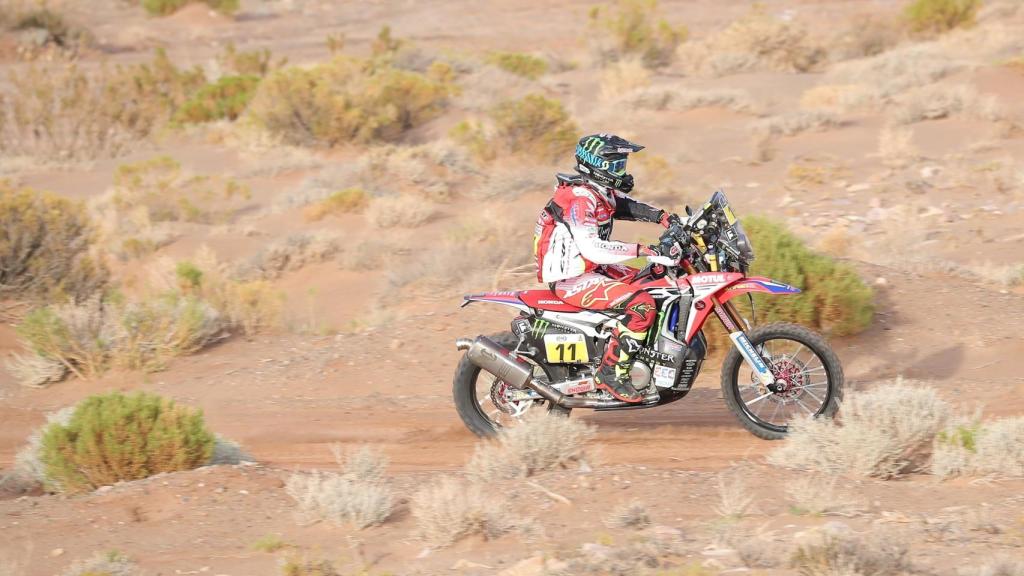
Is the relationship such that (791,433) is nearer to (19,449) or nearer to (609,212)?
(609,212)

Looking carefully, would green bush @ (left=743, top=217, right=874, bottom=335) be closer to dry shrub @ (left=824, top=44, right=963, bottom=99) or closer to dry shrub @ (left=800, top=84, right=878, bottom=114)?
dry shrub @ (left=800, top=84, right=878, bottom=114)

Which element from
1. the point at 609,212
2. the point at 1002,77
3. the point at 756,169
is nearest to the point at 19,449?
the point at 609,212

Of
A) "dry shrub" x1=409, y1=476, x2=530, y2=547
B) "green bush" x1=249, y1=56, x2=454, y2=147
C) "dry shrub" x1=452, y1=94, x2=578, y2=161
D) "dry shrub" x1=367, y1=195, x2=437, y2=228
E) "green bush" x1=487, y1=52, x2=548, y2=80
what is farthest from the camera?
"green bush" x1=487, y1=52, x2=548, y2=80

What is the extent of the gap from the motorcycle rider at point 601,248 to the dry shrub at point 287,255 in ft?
26.3

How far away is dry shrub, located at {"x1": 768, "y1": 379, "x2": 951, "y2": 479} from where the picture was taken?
6523 mm

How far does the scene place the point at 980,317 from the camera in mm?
10312

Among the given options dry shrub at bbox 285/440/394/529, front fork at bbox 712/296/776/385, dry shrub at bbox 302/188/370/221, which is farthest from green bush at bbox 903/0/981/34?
dry shrub at bbox 285/440/394/529

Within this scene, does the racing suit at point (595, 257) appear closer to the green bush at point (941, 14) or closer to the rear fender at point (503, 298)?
the rear fender at point (503, 298)

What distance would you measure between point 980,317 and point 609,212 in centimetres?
472

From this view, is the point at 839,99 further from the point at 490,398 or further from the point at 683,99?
the point at 490,398

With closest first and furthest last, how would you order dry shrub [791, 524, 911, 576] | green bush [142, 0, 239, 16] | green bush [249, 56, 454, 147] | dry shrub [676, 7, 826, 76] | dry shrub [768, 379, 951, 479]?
1. dry shrub [791, 524, 911, 576]
2. dry shrub [768, 379, 951, 479]
3. green bush [249, 56, 454, 147]
4. dry shrub [676, 7, 826, 76]
5. green bush [142, 0, 239, 16]

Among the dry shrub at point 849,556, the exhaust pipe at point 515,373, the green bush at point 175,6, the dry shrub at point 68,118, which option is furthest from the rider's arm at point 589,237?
the green bush at point 175,6

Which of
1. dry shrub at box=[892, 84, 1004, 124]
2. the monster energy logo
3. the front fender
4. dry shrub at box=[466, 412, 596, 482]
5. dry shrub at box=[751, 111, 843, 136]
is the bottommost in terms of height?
dry shrub at box=[466, 412, 596, 482]

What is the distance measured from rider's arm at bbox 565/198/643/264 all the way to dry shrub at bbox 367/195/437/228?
8938mm
